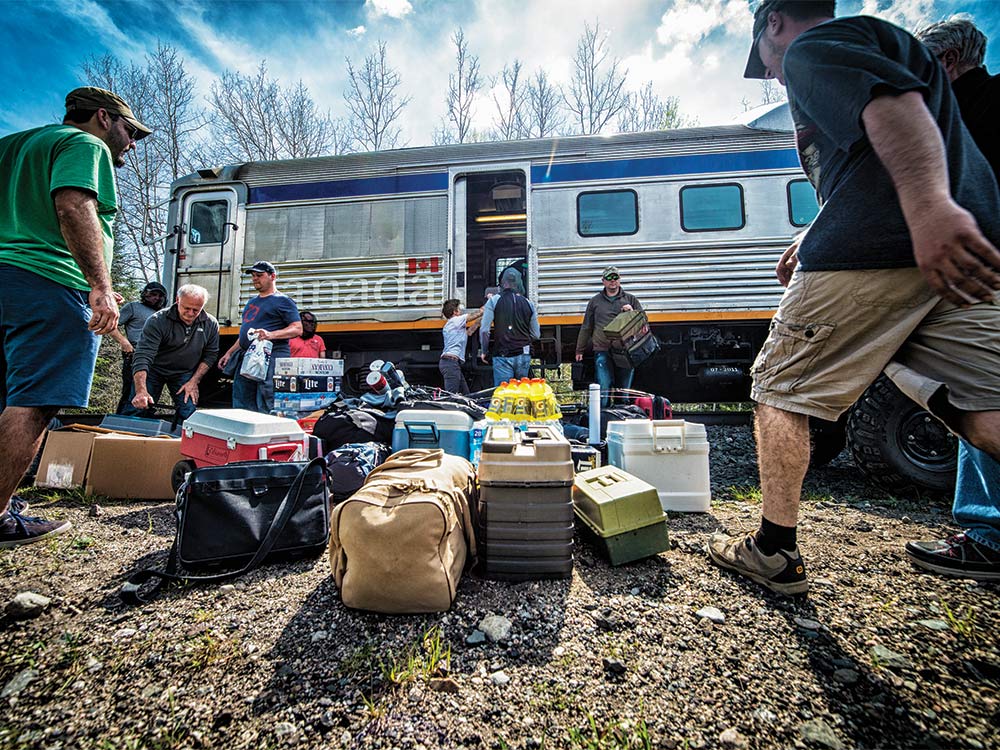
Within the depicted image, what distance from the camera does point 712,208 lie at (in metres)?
5.54

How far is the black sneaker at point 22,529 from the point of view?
2.19 m

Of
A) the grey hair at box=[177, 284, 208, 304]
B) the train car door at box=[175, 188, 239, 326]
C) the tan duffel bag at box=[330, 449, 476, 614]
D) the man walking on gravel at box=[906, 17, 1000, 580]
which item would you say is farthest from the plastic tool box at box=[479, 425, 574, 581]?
the train car door at box=[175, 188, 239, 326]

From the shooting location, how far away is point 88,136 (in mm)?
2023

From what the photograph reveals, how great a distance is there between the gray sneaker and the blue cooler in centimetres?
184

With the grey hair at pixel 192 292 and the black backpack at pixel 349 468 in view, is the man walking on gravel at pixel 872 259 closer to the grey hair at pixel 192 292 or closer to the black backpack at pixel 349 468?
the black backpack at pixel 349 468

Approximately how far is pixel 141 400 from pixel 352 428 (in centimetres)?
212

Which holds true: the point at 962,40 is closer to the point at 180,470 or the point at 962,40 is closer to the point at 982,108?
the point at 982,108

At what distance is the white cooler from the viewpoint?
9.17 feet

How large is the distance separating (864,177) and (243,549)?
9.18 ft

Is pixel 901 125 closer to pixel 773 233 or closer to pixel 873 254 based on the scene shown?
pixel 873 254

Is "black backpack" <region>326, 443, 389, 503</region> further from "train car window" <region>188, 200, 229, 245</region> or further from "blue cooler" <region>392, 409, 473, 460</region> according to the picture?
"train car window" <region>188, 200, 229, 245</region>

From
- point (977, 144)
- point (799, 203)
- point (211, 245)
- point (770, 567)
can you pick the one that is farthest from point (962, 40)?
point (211, 245)

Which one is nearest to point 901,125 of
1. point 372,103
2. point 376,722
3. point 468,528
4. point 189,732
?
point 468,528

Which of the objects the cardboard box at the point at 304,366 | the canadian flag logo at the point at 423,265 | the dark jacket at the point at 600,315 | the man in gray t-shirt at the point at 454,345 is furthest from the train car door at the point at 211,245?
the dark jacket at the point at 600,315
